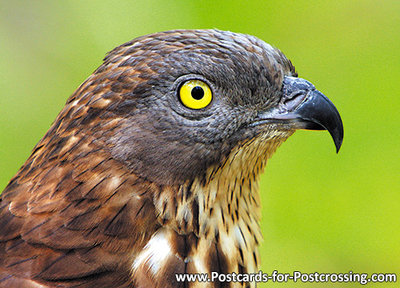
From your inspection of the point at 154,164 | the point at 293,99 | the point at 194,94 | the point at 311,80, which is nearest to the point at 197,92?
the point at 194,94

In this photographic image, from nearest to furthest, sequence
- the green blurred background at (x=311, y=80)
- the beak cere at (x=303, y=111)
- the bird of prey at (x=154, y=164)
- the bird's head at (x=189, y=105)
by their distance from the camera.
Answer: the bird of prey at (x=154, y=164)
the bird's head at (x=189, y=105)
the beak cere at (x=303, y=111)
the green blurred background at (x=311, y=80)

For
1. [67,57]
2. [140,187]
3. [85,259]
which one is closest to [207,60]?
Answer: [140,187]

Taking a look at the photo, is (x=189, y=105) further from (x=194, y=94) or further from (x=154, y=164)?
(x=154, y=164)

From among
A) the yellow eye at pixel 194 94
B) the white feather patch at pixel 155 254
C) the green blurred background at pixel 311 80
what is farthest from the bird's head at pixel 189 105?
the green blurred background at pixel 311 80

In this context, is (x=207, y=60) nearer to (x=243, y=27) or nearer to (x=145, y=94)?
(x=145, y=94)

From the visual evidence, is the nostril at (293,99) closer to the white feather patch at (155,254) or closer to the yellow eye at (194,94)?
the yellow eye at (194,94)

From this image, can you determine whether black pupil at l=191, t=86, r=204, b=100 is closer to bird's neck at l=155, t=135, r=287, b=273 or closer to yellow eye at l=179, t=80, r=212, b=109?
yellow eye at l=179, t=80, r=212, b=109
